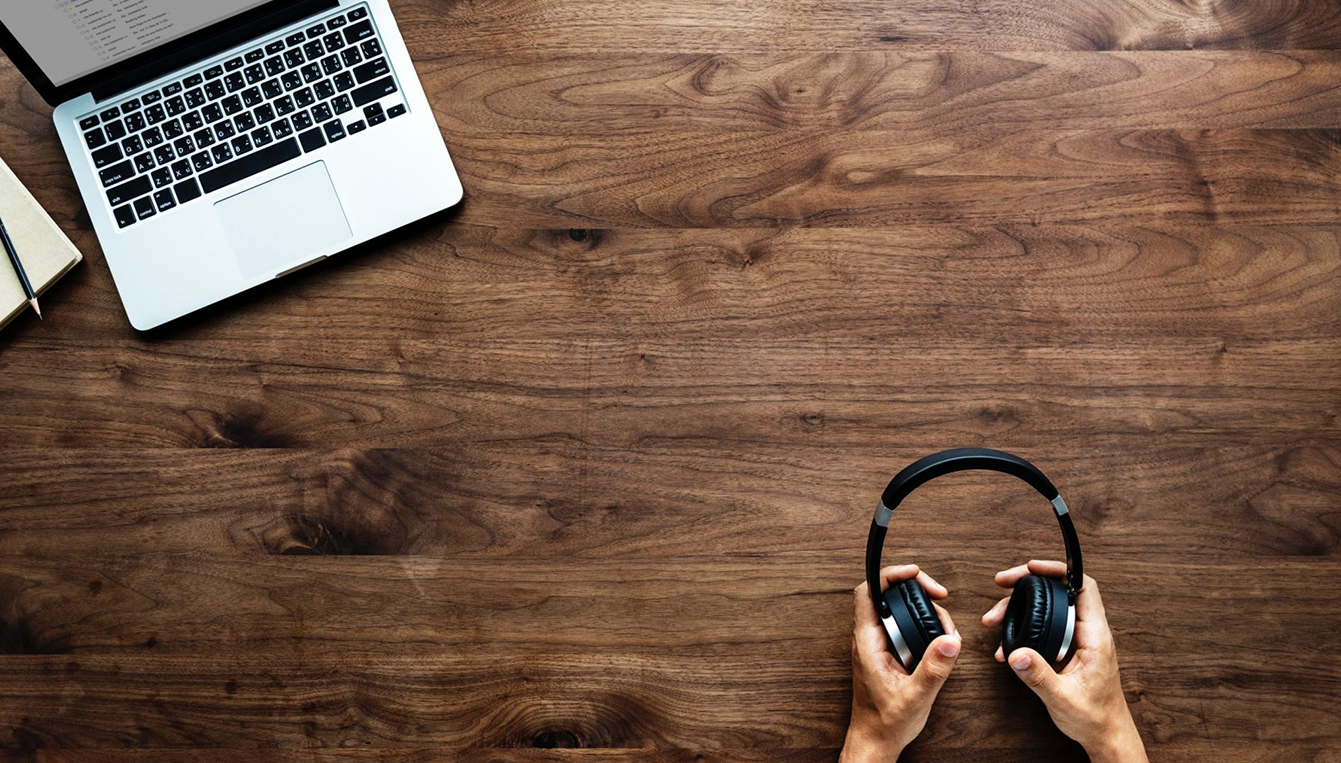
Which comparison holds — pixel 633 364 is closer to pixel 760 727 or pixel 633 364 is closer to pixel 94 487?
pixel 760 727

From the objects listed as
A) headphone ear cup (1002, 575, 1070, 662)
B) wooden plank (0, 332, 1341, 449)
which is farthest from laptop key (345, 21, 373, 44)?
headphone ear cup (1002, 575, 1070, 662)

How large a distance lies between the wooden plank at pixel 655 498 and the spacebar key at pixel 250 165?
29 centimetres

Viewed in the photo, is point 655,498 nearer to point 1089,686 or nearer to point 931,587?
point 931,587

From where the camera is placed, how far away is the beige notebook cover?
3.42ft

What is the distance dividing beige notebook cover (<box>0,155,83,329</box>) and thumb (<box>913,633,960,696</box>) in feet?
3.21

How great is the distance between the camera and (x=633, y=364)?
105cm

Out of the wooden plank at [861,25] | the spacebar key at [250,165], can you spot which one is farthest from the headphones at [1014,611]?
the spacebar key at [250,165]

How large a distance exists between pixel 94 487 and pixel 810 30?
924 millimetres

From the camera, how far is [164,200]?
1.03 meters

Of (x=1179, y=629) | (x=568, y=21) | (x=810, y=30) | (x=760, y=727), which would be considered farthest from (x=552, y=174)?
(x=1179, y=629)

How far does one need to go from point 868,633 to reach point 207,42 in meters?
0.91

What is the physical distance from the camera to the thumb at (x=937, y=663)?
937mm

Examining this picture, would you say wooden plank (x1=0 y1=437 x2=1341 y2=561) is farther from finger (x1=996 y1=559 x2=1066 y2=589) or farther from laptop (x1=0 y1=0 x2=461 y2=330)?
laptop (x1=0 y1=0 x2=461 y2=330)

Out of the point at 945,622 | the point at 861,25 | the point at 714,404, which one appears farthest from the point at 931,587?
the point at 861,25
